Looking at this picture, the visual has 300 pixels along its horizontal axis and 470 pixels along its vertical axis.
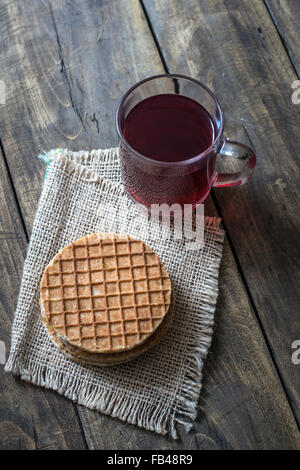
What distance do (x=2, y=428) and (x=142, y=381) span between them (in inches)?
11.4

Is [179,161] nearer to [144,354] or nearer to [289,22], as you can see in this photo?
[144,354]

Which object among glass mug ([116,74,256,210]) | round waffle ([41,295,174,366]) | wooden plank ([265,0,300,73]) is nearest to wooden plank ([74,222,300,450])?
round waffle ([41,295,174,366])

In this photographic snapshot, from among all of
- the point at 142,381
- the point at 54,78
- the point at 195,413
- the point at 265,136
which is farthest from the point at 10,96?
the point at 195,413

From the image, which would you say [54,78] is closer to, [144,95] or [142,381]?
[144,95]

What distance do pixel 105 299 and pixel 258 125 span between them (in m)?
0.55

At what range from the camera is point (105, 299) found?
1.00 m

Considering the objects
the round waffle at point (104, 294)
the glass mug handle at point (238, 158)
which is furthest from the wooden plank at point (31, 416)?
the glass mug handle at point (238, 158)

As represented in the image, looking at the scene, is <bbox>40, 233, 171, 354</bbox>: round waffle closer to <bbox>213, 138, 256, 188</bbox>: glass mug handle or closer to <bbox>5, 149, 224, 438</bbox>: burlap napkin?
<bbox>5, 149, 224, 438</bbox>: burlap napkin

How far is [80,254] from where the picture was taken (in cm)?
102

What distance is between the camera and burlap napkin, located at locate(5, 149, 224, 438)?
101cm

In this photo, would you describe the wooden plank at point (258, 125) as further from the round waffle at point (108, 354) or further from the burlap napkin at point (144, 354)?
the round waffle at point (108, 354)

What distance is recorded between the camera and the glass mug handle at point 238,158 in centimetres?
99

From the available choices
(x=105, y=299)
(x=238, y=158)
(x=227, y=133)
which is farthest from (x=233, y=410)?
(x=227, y=133)

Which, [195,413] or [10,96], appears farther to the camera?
[10,96]
